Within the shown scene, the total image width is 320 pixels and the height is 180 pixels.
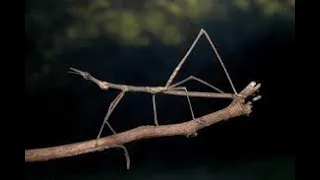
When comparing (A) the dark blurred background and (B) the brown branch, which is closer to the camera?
(B) the brown branch

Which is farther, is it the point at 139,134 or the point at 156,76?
the point at 156,76

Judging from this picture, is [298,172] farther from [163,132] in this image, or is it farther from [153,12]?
[153,12]

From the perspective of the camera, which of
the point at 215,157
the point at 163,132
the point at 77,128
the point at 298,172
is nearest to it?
the point at 163,132

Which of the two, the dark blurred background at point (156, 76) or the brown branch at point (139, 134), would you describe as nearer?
the brown branch at point (139, 134)

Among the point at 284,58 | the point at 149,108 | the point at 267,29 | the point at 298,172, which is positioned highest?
the point at 267,29

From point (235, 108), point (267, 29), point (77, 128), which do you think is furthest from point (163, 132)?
point (267, 29)
